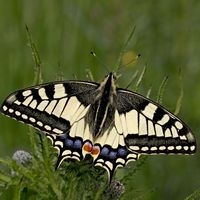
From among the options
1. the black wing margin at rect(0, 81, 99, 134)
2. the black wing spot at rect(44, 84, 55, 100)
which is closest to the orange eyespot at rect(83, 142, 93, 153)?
the black wing margin at rect(0, 81, 99, 134)

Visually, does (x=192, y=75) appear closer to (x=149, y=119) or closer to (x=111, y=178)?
(x=149, y=119)

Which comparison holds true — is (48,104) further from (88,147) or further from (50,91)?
(88,147)

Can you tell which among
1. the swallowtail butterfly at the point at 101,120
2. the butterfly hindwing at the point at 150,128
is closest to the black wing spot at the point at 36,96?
the swallowtail butterfly at the point at 101,120

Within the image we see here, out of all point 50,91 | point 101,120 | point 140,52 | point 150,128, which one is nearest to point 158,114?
point 150,128

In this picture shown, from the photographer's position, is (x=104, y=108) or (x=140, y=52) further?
(x=140, y=52)

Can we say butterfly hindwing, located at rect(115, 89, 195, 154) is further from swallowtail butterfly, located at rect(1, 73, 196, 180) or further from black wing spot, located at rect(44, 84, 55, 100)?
black wing spot, located at rect(44, 84, 55, 100)

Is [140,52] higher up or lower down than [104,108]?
higher up

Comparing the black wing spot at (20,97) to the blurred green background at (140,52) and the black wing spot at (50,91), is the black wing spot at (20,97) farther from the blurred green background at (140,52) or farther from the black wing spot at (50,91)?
the blurred green background at (140,52)
